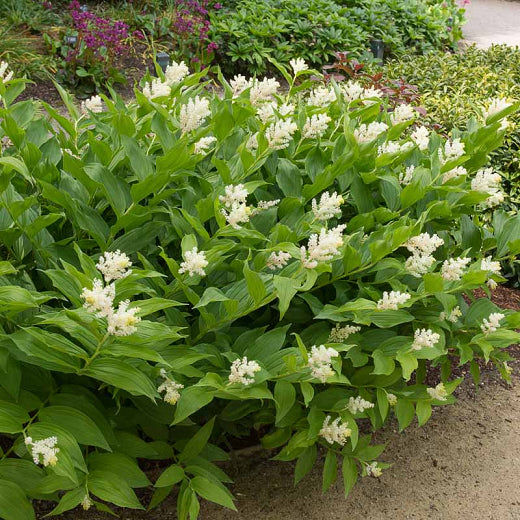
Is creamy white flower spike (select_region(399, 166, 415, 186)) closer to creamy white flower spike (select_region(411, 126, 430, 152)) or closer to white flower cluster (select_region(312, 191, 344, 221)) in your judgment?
creamy white flower spike (select_region(411, 126, 430, 152))

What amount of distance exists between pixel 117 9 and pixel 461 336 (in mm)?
8244

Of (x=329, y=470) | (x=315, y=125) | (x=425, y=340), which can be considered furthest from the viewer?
(x=315, y=125)

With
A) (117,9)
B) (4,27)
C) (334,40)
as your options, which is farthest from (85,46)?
(334,40)

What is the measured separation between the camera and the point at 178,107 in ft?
10.0

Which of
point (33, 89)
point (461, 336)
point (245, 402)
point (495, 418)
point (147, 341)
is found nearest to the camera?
point (147, 341)

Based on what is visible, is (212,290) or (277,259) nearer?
(212,290)

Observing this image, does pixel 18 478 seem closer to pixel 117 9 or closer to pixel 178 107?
pixel 178 107

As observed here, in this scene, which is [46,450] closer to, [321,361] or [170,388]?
[170,388]

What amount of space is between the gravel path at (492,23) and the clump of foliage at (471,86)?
380 centimetres

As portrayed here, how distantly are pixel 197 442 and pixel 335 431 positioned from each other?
0.47 m

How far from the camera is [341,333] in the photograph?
2.52 metres

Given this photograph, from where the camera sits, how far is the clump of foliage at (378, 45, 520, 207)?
5086 millimetres

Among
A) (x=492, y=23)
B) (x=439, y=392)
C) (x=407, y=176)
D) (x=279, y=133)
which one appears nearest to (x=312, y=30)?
(x=492, y=23)

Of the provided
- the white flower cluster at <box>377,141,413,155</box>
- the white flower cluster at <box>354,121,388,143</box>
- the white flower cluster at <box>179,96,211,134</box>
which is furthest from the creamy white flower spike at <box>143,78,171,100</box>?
the white flower cluster at <box>377,141,413,155</box>
